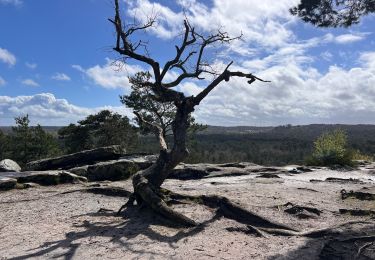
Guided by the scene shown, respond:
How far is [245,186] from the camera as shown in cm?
1382

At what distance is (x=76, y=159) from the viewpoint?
751 inches

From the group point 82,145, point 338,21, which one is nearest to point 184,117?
point 338,21

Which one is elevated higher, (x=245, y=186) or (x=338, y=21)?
(x=338, y=21)

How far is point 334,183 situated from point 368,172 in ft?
15.7

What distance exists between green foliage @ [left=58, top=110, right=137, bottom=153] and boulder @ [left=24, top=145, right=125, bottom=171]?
12.5 metres

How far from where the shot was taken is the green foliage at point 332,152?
21.1 meters

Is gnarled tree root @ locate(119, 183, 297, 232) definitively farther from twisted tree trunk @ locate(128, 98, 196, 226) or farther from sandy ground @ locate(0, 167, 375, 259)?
sandy ground @ locate(0, 167, 375, 259)

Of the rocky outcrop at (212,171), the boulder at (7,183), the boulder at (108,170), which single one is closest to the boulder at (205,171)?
the rocky outcrop at (212,171)

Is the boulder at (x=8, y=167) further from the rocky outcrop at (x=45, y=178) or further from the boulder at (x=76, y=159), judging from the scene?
the rocky outcrop at (x=45, y=178)

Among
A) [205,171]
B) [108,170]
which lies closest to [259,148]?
[205,171]

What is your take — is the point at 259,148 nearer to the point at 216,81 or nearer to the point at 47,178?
the point at 47,178

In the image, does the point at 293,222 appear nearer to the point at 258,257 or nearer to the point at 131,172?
the point at 258,257

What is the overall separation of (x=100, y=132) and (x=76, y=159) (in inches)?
533

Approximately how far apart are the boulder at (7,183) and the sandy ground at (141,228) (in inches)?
27.4
